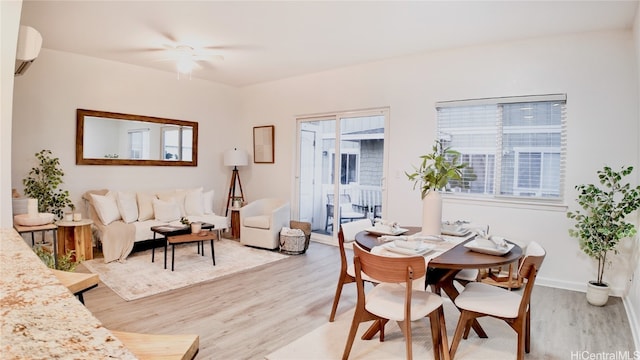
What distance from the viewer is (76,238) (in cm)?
446

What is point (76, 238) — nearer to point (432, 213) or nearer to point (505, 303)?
point (432, 213)

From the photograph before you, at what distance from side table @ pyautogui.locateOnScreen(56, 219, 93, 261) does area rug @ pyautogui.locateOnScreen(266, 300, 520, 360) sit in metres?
3.31

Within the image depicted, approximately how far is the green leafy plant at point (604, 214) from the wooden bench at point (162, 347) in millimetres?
3753

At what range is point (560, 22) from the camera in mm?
3588

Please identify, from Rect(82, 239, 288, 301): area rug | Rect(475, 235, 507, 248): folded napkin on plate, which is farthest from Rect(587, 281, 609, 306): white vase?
Rect(82, 239, 288, 301): area rug

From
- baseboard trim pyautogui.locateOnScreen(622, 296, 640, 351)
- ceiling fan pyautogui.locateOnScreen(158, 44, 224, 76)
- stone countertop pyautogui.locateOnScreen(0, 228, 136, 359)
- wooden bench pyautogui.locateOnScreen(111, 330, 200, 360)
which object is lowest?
baseboard trim pyautogui.locateOnScreen(622, 296, 640, 351)

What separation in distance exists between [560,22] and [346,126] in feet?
9.71

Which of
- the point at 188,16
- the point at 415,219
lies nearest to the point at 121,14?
the point at 188,16

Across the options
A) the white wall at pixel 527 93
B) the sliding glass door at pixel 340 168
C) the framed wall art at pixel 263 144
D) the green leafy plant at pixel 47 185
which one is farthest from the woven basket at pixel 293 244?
the green leafy plant at pixel 47 185

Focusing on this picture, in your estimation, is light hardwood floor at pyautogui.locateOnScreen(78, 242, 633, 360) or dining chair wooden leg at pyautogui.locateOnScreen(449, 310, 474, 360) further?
light hardwood floor at pyautogui.locateOnScreen(78, 242, 633, 360)

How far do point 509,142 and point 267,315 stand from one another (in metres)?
3.31

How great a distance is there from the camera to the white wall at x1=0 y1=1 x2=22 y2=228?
2451mm

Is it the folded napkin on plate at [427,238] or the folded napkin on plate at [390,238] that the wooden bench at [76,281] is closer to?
the folded napkin on plate at [390,238]

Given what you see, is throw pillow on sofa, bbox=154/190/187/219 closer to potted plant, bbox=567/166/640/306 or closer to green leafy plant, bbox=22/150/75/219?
green leafy plant, bbox=22/150/75/219
